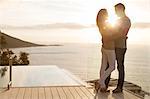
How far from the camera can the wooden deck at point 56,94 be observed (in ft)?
15.5

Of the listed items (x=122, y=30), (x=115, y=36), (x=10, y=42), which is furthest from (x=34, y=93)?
(x=10, y=42)

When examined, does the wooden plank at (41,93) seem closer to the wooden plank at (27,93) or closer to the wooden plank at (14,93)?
the wooden plank at (27,93)

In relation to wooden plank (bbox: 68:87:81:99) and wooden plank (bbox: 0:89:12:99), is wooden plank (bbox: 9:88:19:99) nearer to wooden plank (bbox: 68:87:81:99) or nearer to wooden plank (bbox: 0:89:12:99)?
wooden plank (bbox: 0:89:12:99)

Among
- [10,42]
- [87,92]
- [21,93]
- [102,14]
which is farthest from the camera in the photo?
[10,42]

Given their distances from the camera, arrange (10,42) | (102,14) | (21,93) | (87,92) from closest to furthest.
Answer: (102,14)
(21,93)
(87,92)
(10,42)

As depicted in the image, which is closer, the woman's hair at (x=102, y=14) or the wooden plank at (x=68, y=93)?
the wooden plank at (x=68, y=93)

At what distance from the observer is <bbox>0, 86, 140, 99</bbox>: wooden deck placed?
471 cm

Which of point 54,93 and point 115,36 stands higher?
point 115,36

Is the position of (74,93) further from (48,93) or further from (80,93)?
(48,93)

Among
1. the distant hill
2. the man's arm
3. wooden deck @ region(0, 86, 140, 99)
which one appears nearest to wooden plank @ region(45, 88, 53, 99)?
wooden deck @ region(0, 86, 140, 99)

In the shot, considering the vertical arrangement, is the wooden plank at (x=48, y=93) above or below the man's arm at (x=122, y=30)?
below

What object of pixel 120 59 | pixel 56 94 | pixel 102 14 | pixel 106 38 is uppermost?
pixel 102 14

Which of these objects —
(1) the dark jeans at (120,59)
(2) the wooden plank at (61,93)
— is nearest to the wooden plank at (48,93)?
(2) the wooden plank at (61,93)

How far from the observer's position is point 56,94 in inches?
194
